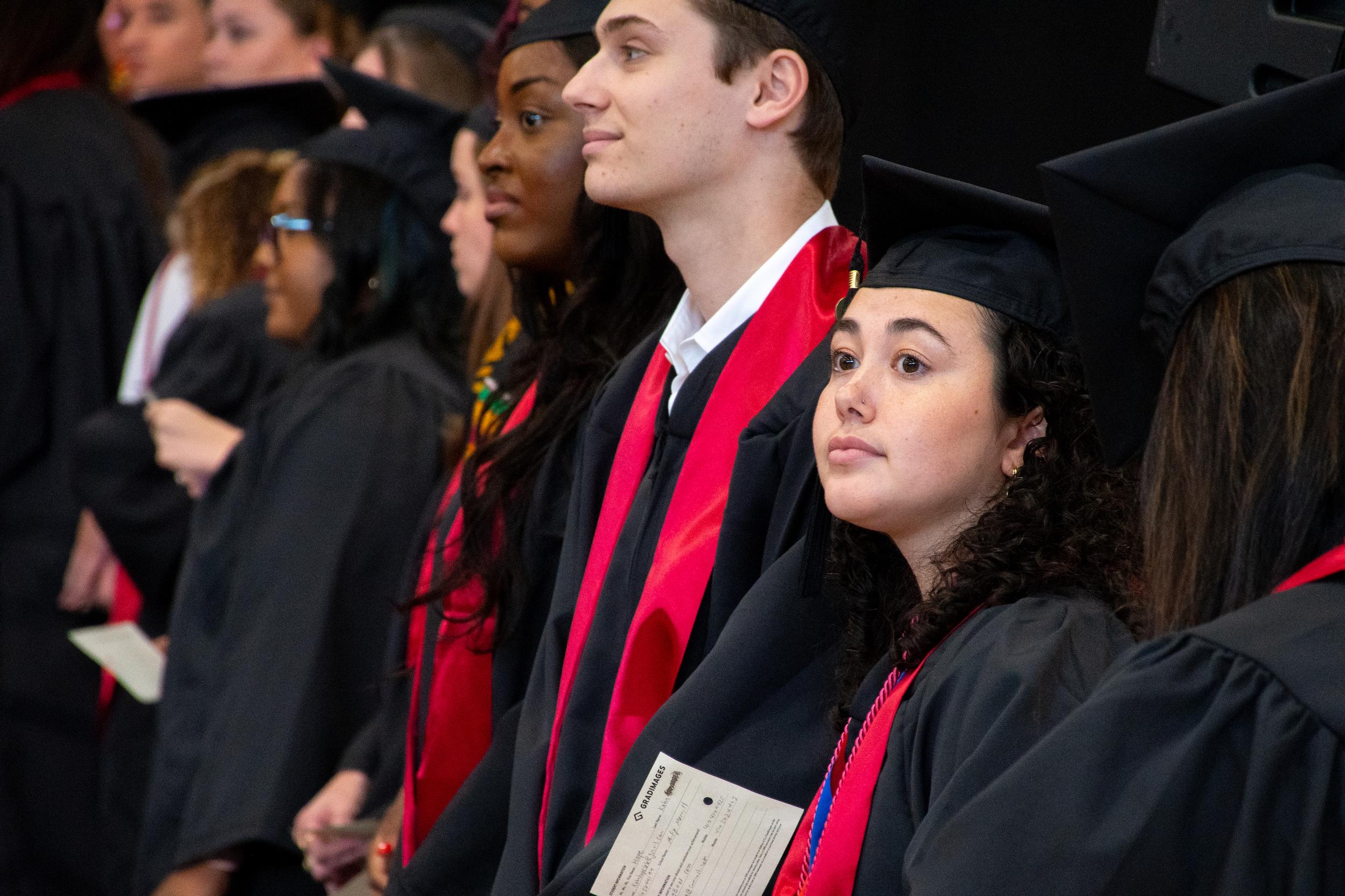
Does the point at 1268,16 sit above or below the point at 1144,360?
above

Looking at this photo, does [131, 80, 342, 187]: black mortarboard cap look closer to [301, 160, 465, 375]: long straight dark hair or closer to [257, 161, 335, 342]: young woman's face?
[257, 161, 335, 342]: young woman's face

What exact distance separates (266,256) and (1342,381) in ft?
9.66

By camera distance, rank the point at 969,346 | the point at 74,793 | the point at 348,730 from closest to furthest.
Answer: the point at 969,346
the point at 348,730
the point at 74,793

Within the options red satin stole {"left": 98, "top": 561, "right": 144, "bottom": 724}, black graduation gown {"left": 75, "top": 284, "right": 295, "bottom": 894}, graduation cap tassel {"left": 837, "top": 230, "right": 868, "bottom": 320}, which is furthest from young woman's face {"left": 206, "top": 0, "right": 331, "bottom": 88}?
graduation cap tassel {"left": 837, "top": 230, "right": 868, "bottom": 320}

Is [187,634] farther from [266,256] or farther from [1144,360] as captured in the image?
[1144,360]

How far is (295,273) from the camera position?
141 inches

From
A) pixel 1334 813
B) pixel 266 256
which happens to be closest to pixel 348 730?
pixel 266 256

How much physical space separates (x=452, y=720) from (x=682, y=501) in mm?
713

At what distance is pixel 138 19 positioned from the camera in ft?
17.0

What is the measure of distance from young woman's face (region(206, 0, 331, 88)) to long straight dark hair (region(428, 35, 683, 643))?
2405 mm

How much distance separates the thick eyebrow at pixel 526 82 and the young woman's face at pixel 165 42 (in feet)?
9.03

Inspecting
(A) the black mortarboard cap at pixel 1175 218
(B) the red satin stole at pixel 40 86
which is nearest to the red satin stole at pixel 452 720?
(A) the black mortarboard cap at pixel 1175 218

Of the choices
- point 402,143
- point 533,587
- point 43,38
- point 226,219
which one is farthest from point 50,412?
point 533,587

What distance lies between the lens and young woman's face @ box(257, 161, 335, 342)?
3.54 m
